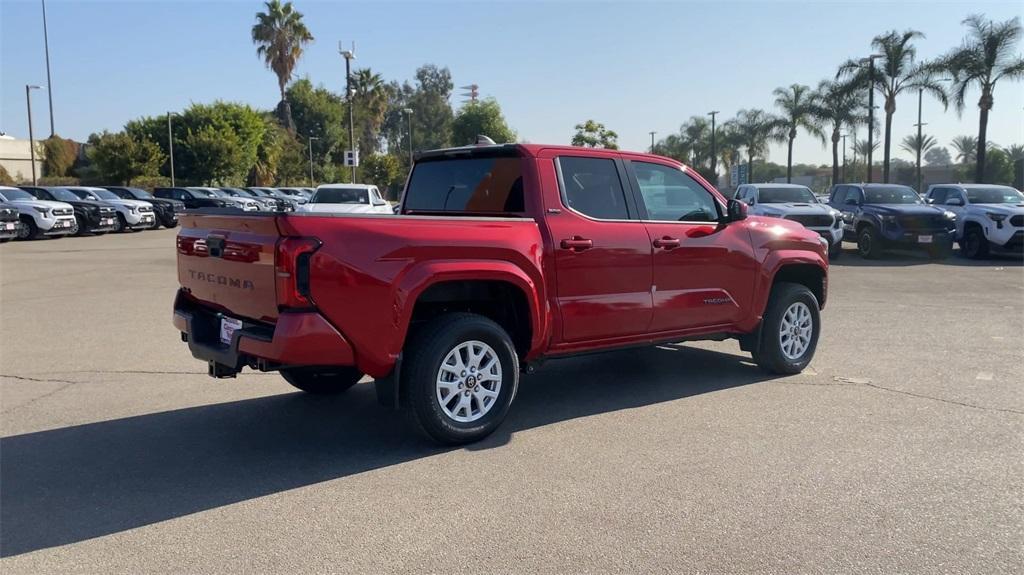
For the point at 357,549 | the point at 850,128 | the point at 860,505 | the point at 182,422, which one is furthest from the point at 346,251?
the point at 850,128

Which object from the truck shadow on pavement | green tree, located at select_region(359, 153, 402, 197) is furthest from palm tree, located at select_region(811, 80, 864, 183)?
the truck shadow on pavement

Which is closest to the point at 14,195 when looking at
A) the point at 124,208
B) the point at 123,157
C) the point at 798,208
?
the point at 124,208

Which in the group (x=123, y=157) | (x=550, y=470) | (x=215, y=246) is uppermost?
(x=123, y=157)

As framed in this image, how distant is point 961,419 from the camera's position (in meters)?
5.92

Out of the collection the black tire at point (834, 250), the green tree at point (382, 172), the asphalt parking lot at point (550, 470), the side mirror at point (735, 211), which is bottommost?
the asphalt parking lot at point (550, 470)

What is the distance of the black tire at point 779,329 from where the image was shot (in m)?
7.12

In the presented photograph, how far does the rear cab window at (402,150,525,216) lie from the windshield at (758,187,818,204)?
1357 centimetres

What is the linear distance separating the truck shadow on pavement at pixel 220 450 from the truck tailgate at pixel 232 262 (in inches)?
36.9

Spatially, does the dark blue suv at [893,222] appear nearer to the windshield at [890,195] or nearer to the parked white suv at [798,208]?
the windshield at [890,195]

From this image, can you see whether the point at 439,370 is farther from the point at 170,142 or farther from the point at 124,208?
the point at 170,142

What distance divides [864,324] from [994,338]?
4.67ft

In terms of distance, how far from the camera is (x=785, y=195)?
19000 mm

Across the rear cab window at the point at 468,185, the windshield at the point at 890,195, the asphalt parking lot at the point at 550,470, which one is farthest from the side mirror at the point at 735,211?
the windshield at the point at 890,195

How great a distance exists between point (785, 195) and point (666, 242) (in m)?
13.9
